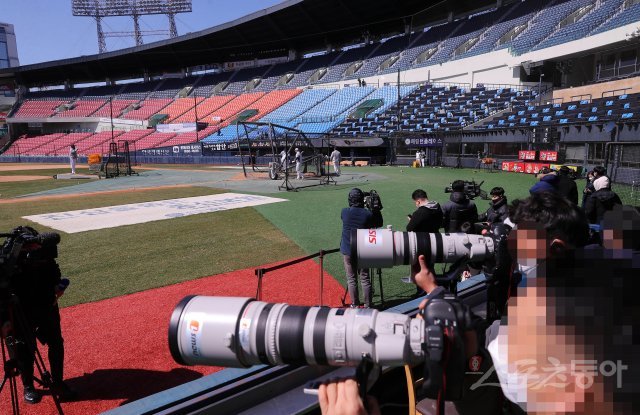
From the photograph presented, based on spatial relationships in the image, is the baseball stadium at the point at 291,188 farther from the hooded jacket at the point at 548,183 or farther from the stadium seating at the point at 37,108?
the stadium seating at the point at 37,108

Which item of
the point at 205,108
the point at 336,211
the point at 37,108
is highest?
the point at 37,108

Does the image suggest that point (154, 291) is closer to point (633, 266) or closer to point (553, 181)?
point (633, 266)

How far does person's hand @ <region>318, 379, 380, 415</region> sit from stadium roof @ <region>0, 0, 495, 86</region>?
1789 inches

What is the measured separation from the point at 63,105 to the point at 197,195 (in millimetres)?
56489

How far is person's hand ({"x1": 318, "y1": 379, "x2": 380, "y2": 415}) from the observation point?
1304 millimetres

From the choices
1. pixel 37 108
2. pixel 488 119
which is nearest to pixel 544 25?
pixel 488 119

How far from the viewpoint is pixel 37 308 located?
11.1 feet

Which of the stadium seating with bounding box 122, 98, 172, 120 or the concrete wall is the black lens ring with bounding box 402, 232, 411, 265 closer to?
the concrete wall

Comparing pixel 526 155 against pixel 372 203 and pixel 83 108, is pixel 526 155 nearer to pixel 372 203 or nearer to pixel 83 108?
pixel 372 203

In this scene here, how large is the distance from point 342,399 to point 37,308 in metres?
3.28

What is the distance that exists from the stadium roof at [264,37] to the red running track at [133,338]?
41654mm

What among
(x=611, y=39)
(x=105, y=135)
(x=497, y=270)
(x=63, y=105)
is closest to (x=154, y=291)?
(x=497, y=270)

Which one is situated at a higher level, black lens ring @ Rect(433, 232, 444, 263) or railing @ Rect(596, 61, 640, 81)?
railing @ Rect(596, 61, 640, 81)

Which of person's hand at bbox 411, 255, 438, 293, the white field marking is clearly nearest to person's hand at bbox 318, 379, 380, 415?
person's hand at bbox 411, 255, 438, 293
